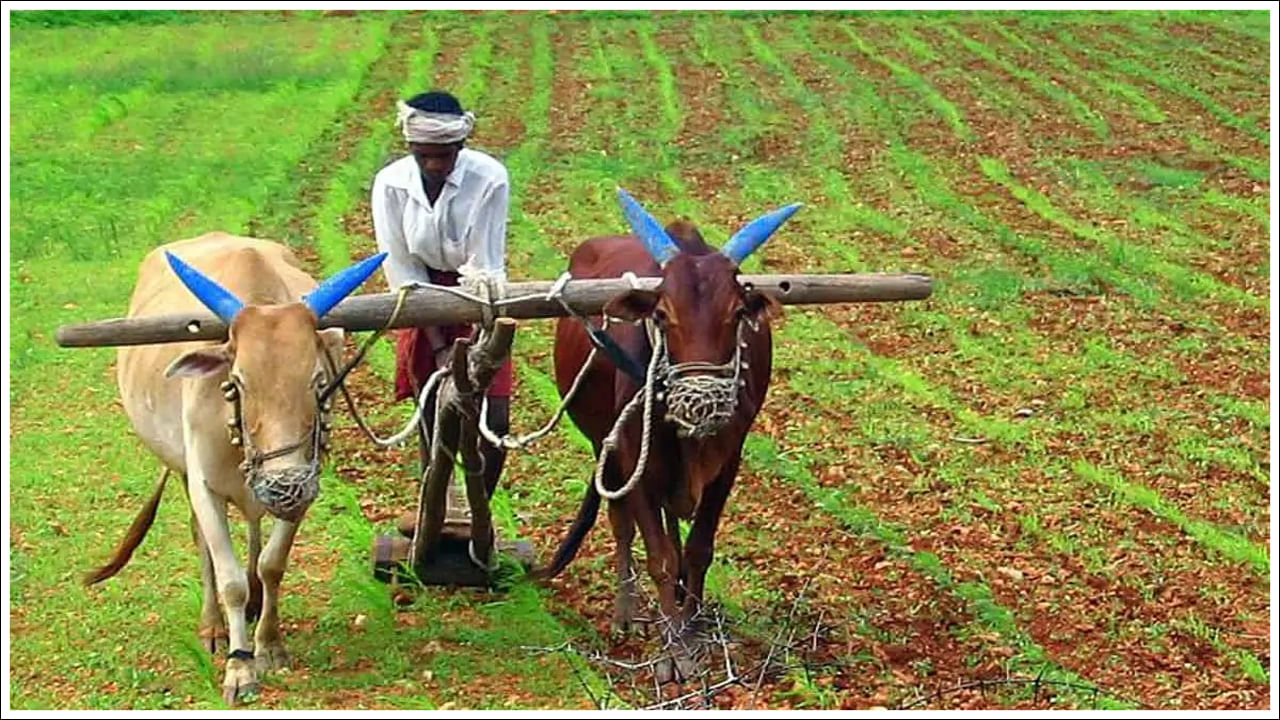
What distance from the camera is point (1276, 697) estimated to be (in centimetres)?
611

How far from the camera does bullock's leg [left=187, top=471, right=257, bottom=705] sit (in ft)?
20.7

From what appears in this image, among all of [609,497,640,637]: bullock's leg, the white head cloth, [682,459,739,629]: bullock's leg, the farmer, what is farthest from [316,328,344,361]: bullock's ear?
[682,459,739,629]: bullock's leg

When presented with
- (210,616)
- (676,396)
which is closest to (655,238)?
(676,396)

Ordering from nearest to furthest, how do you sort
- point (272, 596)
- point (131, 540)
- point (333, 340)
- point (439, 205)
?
point (333, 340)
point (272, 596)
point (439, 205)
point (131, 540)

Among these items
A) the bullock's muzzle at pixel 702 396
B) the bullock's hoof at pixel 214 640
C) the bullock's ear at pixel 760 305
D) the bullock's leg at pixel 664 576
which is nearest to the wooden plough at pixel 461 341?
the bullock's ear at pixel 760 305

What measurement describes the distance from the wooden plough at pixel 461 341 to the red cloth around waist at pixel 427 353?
0.81 feet

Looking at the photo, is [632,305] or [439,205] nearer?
[632,305]

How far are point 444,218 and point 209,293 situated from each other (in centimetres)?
120

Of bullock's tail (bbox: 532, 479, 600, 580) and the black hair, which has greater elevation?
the black hair

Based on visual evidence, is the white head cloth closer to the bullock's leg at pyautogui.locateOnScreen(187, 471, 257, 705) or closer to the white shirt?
the white shirt

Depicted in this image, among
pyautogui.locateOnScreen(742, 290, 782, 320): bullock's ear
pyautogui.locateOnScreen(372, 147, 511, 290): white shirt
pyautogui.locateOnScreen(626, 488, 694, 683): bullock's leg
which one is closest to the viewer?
pyautogui.locateOnScreen(742, 290, 782, 320): bullock's ear

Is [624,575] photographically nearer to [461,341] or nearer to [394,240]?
[461,341]

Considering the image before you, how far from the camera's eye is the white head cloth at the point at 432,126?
6789mm

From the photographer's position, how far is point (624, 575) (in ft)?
22.5
